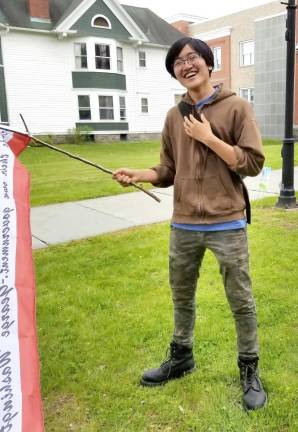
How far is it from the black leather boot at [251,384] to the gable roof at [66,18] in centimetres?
2413

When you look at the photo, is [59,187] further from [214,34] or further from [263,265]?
[214,34]

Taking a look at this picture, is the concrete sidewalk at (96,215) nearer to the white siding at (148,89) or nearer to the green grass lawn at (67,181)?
the green grass lawn at (67,181)

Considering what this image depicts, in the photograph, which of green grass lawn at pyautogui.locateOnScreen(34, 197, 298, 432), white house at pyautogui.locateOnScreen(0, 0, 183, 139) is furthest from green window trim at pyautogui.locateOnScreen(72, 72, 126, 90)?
green grass lawn at pyautogui.locateOnScreen(34, 197, 298, 432)

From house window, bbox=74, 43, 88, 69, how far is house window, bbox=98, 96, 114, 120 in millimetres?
1983

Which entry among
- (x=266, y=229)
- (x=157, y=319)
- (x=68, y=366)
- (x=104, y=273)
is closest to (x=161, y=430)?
(x=68, y=366)

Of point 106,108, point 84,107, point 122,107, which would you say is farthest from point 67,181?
point 122,107

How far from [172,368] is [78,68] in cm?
2485

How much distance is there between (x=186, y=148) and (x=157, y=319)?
5.74 feet

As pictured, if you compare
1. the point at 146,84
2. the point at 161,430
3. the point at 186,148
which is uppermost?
the point at 146,84

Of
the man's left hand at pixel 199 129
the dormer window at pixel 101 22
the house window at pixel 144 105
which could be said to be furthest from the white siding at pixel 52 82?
the man's left hand at pixel 199 129

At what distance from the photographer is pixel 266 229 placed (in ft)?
20.8

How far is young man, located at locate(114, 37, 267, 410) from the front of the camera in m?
2.45

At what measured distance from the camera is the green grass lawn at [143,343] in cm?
276

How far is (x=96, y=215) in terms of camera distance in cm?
751
